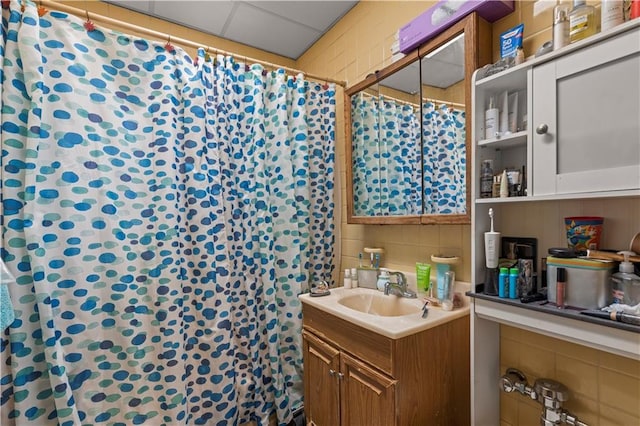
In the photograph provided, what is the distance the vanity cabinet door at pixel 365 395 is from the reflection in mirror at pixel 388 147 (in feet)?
2.44

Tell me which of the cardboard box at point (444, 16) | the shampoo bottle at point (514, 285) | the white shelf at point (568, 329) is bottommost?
the white shelf at point (568, 329)

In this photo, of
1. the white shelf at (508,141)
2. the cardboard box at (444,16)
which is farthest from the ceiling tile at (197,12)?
the white shelf at (508,141)

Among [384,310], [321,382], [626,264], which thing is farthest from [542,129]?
[321,382]

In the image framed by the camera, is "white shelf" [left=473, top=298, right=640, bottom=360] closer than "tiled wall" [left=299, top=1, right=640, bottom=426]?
Yes

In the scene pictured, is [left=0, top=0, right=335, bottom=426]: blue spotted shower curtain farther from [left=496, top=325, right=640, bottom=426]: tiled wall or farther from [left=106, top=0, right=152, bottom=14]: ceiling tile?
[left=496, top=325, right=640, bottom=426]: tiled wall

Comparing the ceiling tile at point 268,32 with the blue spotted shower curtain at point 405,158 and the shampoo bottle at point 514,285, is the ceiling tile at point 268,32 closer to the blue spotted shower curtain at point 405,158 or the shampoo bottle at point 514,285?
the blue spotted shower curtain at point 405,158

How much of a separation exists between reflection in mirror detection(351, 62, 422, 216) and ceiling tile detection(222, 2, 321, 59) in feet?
2.40

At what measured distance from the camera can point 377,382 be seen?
1049 mm

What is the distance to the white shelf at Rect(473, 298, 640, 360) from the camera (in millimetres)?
650

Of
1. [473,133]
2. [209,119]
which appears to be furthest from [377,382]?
[209,119]

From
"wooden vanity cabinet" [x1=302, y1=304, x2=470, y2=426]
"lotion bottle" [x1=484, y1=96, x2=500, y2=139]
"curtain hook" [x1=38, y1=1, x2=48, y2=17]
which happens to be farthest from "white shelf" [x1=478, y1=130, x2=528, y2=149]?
"curtain hook" [x1=38, y1=1, x2=48, y2=17]

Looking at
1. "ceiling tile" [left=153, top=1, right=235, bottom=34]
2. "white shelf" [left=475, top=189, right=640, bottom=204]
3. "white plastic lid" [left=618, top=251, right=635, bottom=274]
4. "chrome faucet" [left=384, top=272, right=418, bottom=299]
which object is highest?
"ceiling tile" [left=153, top=1, right=235, bottom=34]

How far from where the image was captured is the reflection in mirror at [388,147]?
4.47 feet

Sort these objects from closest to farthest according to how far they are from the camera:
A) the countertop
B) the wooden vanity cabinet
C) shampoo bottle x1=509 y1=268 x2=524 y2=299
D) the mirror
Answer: the countertop
shampoo bottle x1=509 y1=268 x2=524 y2=299
the wooden vanity cabinet
the mirror
